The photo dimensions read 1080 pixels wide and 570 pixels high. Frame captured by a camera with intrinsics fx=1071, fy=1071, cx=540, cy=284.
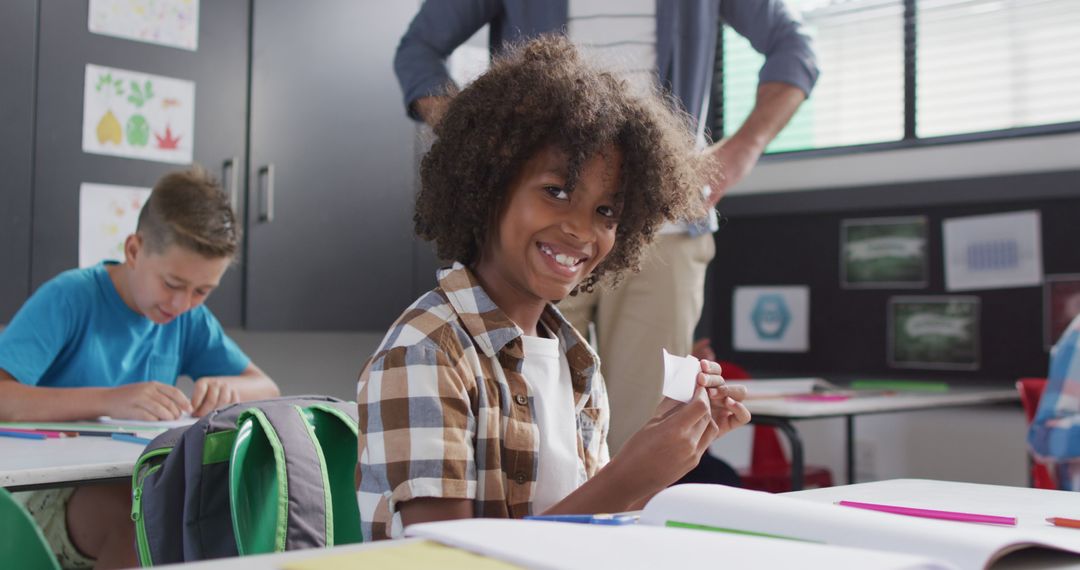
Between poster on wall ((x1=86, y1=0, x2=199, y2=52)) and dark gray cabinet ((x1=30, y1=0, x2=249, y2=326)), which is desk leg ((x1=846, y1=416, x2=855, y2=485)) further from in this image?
poster on wall ((x1=86, y1=0, x2=199, y2=52))

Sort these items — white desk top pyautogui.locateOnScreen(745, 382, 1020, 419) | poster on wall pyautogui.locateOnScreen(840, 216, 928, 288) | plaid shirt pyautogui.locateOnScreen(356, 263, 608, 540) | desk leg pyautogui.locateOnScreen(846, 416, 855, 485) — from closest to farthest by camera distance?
plaid shirt pyautogui.locateOnScreen(356, 263, 608, 540) → white desk top pyautogui.locateOnScreen(745, 382, 1020, 419) → desk leg pyautogui.locateOnScreen(846, 416, 855, 485) → poster on wall pyautogui.locateOnScreen(840, 216, 928, 288)

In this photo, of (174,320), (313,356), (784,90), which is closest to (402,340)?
(784,90)

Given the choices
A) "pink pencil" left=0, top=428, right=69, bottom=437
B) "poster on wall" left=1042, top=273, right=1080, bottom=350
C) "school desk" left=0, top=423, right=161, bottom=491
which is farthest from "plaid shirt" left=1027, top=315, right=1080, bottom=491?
"pink pencil" left=0, top=428, right=69, bottom=437

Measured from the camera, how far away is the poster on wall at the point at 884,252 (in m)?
3.56

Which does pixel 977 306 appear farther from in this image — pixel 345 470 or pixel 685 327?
pixel 345 470

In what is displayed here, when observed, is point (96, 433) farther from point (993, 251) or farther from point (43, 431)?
point (993, 251)

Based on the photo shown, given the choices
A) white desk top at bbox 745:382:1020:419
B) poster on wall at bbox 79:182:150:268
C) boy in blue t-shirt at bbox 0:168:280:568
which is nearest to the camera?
boy in blue t-shirt at bbox 0:168:280:568

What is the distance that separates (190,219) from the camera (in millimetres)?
2221

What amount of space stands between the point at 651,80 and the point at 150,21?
160cm

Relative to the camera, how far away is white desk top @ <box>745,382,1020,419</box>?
8.25ft

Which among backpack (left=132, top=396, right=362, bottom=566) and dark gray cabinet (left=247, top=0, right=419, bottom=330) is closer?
backpack (left=132, top=396, right=362, bottom=566)

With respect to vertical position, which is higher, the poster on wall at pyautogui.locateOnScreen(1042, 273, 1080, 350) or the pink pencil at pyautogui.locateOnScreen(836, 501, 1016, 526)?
the poster on wall at pyautogui.locateOnScreen(1042, 273, 1080, 350)

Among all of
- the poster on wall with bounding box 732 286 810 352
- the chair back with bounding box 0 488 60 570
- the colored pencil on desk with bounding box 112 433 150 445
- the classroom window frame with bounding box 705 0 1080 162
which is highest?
the classroom window frame with bounding box 705 0 1080 162

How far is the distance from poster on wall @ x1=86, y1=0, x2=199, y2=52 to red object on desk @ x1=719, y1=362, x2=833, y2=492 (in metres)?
1.86
